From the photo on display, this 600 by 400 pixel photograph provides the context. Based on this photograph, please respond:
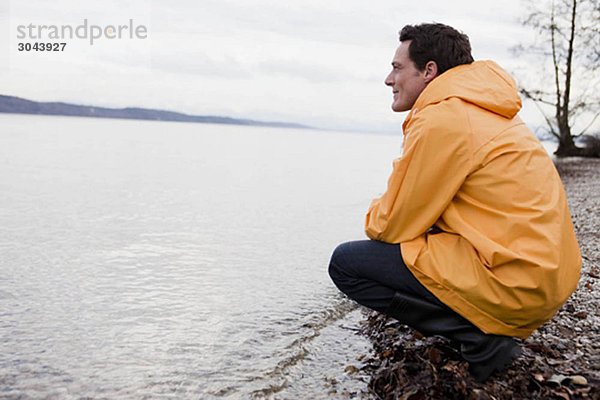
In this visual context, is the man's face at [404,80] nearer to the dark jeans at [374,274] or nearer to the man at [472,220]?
the man at [472,220]

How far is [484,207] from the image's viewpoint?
9.72ft

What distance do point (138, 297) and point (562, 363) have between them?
467 centimetres

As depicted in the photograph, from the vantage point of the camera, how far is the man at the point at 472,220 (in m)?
2.87

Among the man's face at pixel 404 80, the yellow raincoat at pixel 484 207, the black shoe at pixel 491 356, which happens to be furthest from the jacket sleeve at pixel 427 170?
the black shoe at pixel 491 356

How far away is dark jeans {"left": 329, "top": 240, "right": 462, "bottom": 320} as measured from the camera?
328 cm

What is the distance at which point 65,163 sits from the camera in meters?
26.1

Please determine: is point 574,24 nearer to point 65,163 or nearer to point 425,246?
point 65,163

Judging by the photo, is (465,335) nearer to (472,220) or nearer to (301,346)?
(472,220)

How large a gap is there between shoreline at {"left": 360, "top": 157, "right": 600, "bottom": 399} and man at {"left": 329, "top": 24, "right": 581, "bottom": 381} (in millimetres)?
161

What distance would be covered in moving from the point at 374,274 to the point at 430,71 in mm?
1387

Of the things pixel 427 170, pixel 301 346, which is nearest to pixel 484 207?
pixel 427 170

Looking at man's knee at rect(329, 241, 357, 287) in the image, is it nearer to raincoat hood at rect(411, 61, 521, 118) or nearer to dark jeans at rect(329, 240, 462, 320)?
dark jeans at rect(329, 240, 462, 320)

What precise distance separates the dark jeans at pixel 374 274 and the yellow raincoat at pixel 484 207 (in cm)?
10

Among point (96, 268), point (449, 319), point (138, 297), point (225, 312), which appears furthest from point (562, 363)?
point (96, 268)
